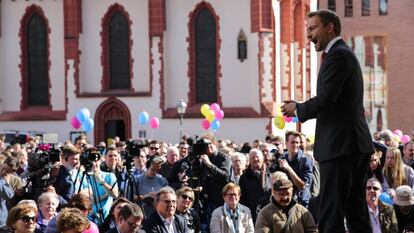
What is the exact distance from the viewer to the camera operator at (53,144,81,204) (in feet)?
36.0

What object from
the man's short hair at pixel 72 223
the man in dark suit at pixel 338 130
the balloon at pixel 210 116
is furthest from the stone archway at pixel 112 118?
the man in dark suit at pixel 338 130

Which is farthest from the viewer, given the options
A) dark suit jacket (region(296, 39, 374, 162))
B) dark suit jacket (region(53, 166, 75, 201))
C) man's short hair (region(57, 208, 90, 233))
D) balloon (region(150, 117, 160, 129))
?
balloon (region(150, 117, 160, 129))

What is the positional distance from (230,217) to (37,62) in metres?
31.4

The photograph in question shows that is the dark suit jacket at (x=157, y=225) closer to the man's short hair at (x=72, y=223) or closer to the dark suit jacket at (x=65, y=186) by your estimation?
the dark suit jacket at (x=65, y=186)

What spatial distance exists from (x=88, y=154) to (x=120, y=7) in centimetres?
2987

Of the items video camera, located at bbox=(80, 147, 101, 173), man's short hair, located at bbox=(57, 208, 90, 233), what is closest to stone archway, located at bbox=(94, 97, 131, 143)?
video camera, located at bbox=(80, 147, 101, 173)

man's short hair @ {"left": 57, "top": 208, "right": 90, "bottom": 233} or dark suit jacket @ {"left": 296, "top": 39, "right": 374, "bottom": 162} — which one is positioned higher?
dark suit jacket @ {"left": 296, "top": 39, "right": 374, "bottom": 162}

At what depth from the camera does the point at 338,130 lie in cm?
582

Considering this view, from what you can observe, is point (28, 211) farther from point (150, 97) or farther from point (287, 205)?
point (150, 97)

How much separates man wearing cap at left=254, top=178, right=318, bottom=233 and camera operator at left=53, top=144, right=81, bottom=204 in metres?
2.98

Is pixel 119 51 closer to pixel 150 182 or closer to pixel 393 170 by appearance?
pixel 150 182

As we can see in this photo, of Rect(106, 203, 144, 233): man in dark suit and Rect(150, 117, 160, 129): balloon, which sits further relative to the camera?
Rect(150, 117, 160, 129): balloon

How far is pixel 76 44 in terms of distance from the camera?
39.3 m

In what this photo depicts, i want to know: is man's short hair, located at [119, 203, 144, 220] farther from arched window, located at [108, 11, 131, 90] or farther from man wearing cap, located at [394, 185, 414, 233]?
arched window, located at [108, 11, 131, 90]
